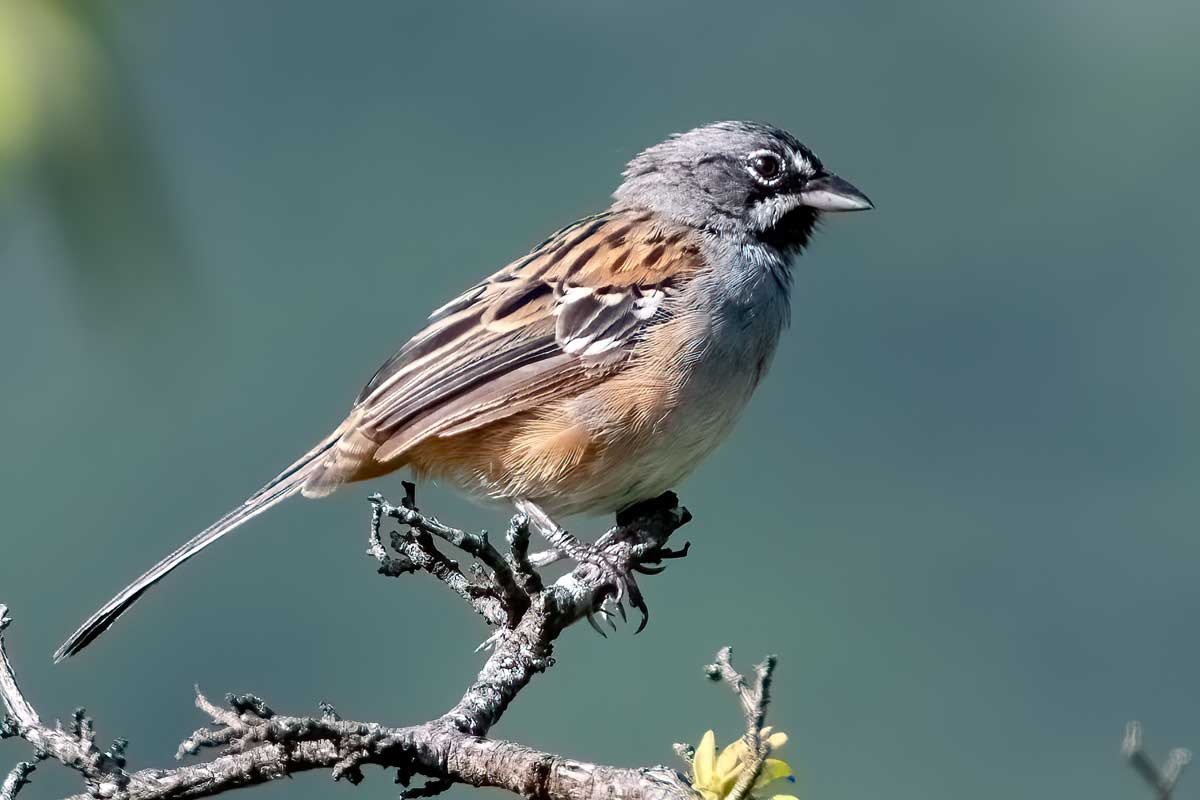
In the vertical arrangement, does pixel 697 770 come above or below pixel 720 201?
below

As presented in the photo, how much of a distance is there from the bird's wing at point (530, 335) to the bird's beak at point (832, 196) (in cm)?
→ 47

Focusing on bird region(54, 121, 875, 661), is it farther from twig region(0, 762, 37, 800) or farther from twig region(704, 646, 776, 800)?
twig region(704, 646, 776, 800)

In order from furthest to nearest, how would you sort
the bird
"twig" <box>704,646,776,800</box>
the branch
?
1. the bird
2. "twig" <box>704,646,776,800</box>
3. the branch

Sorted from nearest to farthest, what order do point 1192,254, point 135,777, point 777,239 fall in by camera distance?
1. point 135,777
2. point 777,239
3. point 1192,254

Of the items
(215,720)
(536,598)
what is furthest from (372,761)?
(536,598)

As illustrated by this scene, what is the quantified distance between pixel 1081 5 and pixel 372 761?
32.2m

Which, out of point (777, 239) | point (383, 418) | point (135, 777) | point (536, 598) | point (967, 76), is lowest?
point (135, 777)

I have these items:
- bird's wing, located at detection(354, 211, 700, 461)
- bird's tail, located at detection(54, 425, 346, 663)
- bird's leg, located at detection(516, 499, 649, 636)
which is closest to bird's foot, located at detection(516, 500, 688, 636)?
bird's leg, located at detection(516, 499, 649, 636)

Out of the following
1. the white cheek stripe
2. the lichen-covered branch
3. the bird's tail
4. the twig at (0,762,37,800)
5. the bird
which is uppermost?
the white cheek stripe

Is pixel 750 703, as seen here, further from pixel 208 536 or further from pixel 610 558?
pixel 208 536

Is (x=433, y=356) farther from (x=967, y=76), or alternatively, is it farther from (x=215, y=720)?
(x=967, y=76)

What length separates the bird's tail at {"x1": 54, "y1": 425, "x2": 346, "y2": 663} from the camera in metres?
3.71

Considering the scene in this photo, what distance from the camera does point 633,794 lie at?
2.24m

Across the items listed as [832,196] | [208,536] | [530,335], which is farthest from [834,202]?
[208,536]
